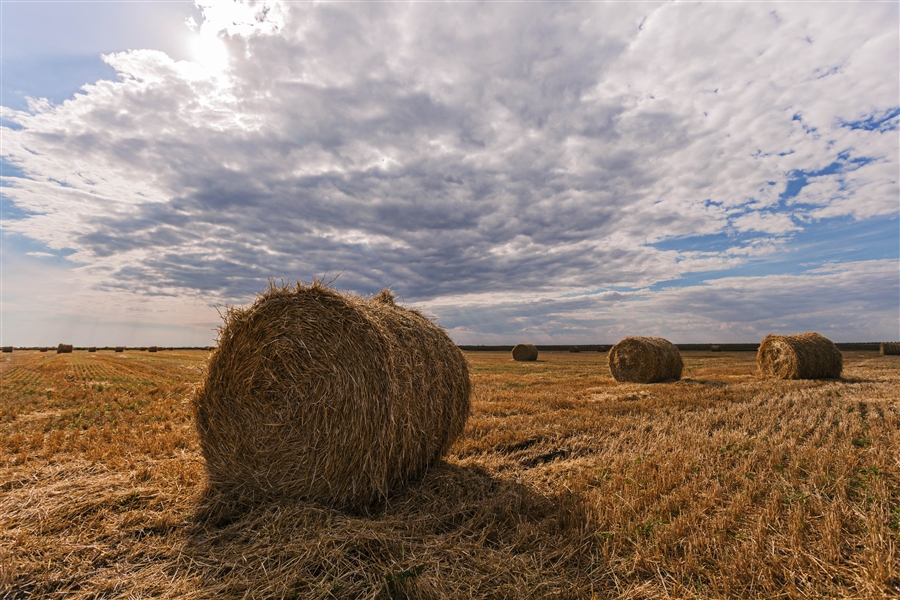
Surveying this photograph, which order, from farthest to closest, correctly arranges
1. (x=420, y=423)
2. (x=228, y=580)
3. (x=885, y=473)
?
1. (x=420, y=423)
2. (x=885, y=473)
3. (x=228, y=580)

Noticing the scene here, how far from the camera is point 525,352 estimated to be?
35.0m

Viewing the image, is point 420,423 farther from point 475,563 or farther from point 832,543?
point 832,543

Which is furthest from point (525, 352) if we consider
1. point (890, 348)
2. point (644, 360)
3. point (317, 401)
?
point (317, 401)

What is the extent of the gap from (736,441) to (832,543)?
3456mm

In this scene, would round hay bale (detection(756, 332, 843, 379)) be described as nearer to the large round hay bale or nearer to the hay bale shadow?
the hay bale shadow

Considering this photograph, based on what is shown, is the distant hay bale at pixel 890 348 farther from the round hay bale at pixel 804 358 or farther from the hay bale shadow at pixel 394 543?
the hay bale shadow at pixel 394 543

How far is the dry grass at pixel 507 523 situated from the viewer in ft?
10.5

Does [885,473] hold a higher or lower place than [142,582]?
higher

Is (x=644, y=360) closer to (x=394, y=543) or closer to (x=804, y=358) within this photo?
(x=804, y=358)

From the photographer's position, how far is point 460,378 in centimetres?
623

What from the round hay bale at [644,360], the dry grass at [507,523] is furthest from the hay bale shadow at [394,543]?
the round hay bale at [644,360]

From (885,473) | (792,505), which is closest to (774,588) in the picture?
(792,505)

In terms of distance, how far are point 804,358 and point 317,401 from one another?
17824 millimetres

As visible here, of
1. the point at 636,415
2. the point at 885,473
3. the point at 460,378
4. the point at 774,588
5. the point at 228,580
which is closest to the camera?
the point at 774,588
